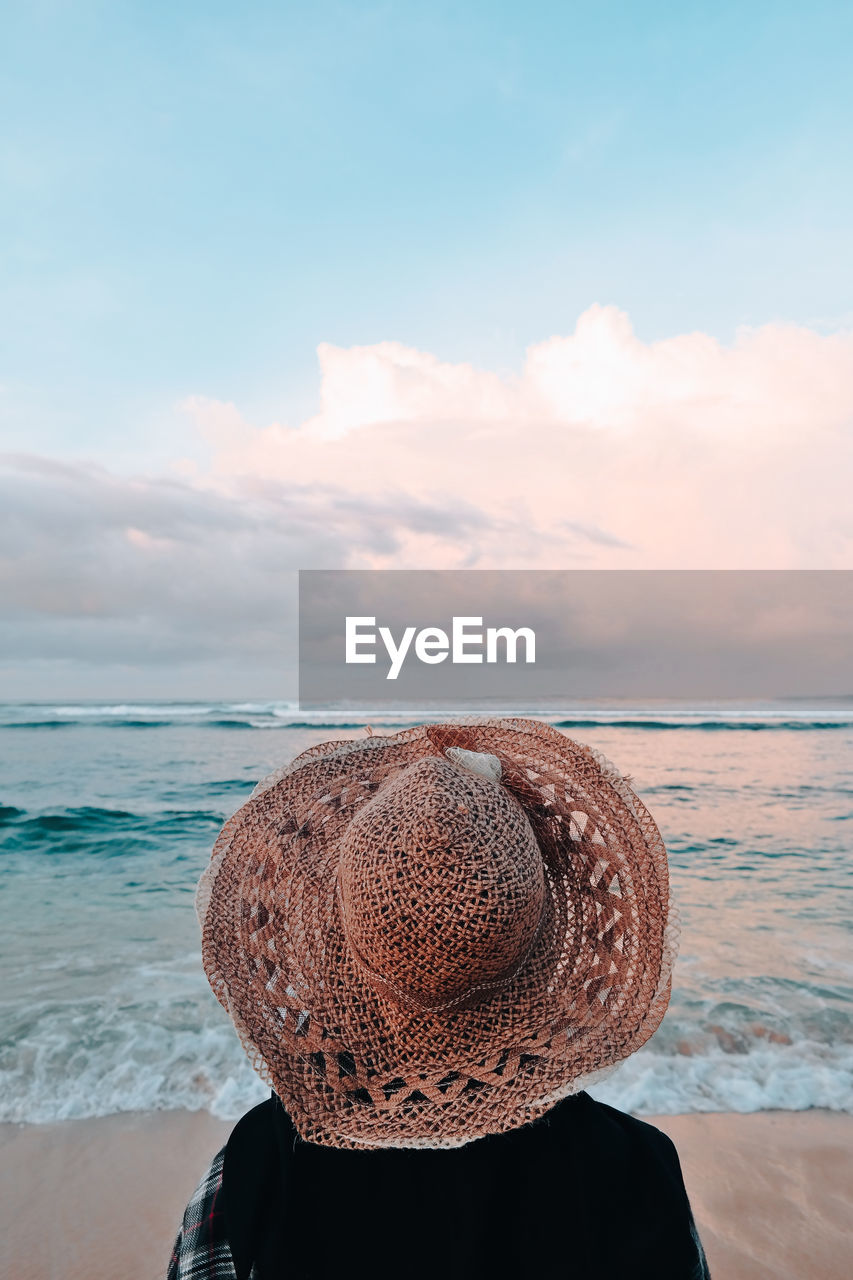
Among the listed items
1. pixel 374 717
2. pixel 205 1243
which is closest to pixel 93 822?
pixel 205 1243

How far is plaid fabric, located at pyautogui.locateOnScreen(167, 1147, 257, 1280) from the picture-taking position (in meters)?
1.18

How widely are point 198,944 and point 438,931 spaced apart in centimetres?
498

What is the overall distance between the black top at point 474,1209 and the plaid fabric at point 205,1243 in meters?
0.09

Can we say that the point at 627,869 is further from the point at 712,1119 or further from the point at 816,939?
the point at 816,939

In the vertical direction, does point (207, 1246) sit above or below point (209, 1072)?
above

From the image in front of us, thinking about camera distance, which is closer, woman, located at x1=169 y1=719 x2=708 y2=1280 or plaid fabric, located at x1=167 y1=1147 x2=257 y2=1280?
woman, located at x1=169 y1=719 x2=708 y2=1280

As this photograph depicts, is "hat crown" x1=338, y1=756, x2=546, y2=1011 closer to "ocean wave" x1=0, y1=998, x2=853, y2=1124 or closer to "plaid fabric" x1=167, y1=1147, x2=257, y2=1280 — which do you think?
"plaid fabric" x1=167, y1=1147, x2=257, y2=1280

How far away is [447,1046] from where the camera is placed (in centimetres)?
121

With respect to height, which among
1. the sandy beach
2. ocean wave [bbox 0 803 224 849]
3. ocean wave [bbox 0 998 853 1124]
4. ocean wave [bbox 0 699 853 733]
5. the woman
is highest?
the woman

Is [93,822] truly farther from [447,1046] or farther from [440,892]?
[440,892]

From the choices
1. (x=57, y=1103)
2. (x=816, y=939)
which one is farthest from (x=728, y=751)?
(x=57, y=1103)

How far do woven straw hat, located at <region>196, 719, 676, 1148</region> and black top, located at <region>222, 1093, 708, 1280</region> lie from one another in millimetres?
58

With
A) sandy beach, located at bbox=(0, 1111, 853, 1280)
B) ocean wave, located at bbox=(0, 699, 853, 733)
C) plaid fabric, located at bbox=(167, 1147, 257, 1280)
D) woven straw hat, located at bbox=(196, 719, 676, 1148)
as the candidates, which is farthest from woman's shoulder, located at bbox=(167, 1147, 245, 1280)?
ocean wave, located at bbox=(0, 699, 853, 733)

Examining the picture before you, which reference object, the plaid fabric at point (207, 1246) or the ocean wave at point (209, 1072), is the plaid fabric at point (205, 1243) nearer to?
the plaid fabric at point (207, 1246)
